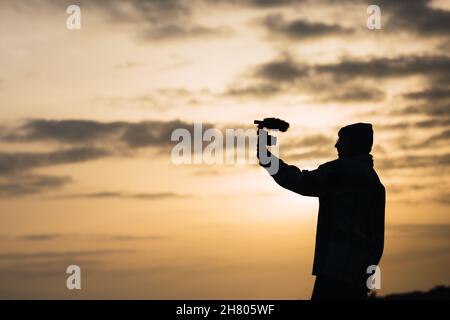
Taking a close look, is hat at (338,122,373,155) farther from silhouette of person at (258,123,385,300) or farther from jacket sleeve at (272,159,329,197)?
jacket sleeve at (272,159,329,197)

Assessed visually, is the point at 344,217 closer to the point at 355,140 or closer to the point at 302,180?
the point at 302,180

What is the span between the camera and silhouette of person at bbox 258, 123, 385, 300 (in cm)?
1221

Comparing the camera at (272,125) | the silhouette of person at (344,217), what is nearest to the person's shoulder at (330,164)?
the silhouette of person at (344,217)

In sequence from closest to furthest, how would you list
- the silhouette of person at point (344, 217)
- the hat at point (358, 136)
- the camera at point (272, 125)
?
1. the silhouette of person at point (344, 217)
2. the camera at point (272, 125)
3. the hat at point (358, 136)

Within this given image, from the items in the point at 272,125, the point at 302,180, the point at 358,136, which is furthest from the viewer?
the point at 358,136

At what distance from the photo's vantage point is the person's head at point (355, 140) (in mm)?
12602

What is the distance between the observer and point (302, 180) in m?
12.3

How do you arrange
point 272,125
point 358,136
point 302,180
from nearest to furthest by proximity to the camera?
1. point 302,180
2. point 272,125
3. point 358,136

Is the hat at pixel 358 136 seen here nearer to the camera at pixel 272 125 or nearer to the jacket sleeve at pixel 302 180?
the jacket sleeve at pixel 302 180

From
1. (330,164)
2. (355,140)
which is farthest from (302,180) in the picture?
(355,140)

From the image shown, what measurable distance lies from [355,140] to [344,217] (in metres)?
1.21
